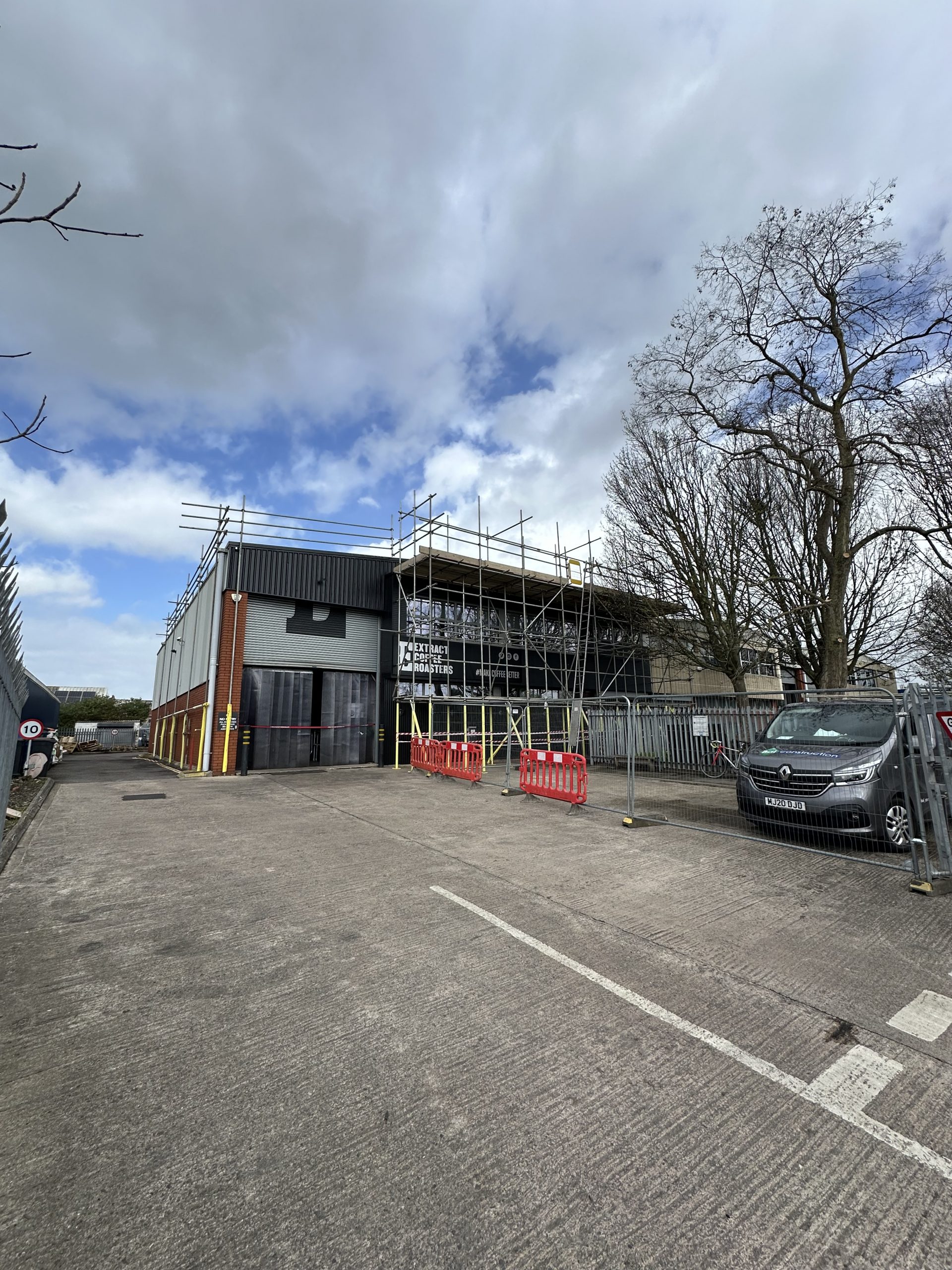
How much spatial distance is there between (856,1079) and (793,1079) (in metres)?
0.29

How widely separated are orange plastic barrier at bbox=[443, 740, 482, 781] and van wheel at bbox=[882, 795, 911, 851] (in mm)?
8124

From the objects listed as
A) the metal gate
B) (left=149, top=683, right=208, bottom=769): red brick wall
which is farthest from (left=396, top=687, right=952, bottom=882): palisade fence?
(left=149, top=683, right=208, bottom=769): red brick wall

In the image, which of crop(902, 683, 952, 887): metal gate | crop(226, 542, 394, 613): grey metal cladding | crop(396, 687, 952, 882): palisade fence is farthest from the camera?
crop(226, 542, 394, 613): grey metal cladding

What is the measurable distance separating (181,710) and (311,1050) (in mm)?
22470

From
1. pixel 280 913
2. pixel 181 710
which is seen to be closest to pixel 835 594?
pixel 280 913

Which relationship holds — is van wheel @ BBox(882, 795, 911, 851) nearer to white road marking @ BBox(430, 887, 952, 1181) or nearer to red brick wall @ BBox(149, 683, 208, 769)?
white road marking @ BBox(430, 887, 952, 1181)

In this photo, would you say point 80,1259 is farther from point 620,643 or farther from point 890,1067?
point 620,643

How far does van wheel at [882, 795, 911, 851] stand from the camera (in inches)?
239

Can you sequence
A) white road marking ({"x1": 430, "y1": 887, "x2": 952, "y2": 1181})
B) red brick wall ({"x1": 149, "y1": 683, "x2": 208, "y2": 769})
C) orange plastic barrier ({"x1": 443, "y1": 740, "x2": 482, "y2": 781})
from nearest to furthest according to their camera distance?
white road marking ({"x1": 430, "y1": 887, "x2": 952, "y2": 1181})
orange plastic barrier ({"x1": 443, "y1": 740, "x2": 482, "y2": 781})
red brick wall ({"x1": 149, "y1": 683, "x2": 208, "y2": 769})

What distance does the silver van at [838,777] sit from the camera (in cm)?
609

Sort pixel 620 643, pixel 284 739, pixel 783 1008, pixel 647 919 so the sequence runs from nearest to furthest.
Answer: pixel 783 1008 < pixel 647 919 < pixel 284 739 < pixel 620 643

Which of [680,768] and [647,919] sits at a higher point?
[680,768]

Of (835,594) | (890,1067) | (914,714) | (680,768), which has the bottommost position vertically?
(890,1067)

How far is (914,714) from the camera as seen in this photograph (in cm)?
550
